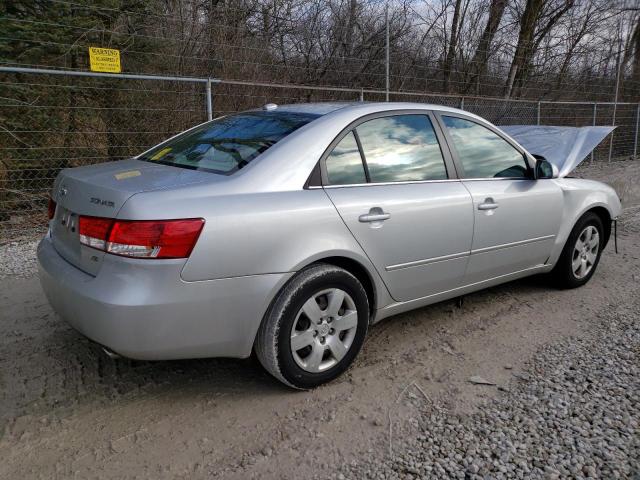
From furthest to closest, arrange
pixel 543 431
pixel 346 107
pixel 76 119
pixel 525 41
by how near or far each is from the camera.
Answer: pixel 525 41
pixel 76 119
pixel 346 107
pixel 543 431

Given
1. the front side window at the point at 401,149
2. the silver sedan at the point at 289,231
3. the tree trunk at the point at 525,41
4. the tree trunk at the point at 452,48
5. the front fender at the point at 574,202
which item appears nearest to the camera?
the silver sedan at the point at 289,231

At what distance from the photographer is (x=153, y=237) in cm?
232

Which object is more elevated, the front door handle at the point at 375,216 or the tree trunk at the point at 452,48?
the tree trunk at the point at 452,48

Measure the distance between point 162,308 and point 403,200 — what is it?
1.55 meters

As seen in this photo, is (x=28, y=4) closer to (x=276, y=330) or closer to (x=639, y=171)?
(x=276, y=330)

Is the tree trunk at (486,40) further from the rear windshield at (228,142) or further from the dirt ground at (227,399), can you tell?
the rear windshield at (228,142)

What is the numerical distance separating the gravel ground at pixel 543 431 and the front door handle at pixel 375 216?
1.06 metres

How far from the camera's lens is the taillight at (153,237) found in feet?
7.61

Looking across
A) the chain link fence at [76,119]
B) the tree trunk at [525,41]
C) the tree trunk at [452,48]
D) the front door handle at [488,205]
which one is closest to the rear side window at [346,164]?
the front door handle at [488,205]

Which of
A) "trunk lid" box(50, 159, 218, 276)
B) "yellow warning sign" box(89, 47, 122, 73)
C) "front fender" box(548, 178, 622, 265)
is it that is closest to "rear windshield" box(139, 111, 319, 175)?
"trunk lid" box(50, 159, 218, 276)

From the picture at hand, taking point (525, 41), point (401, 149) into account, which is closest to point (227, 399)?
Result: point (401, 149)

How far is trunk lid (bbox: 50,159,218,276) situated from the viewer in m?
2.46

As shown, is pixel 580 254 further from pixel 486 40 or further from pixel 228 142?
pixel 486 40

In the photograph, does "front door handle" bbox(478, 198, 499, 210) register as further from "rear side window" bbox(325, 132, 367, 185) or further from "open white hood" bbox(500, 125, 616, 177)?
"open white hood" bbox(500, 125, 616, 177)
